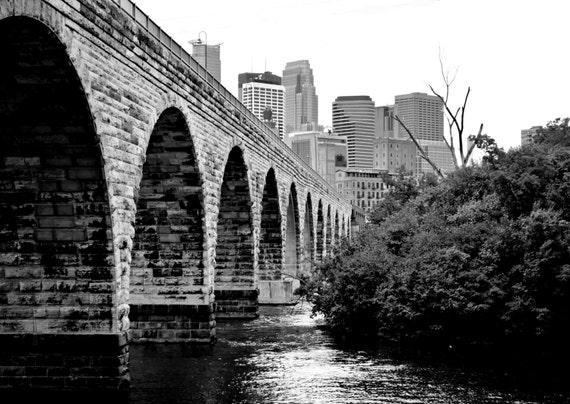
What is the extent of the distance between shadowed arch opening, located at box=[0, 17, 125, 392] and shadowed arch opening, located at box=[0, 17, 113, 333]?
0.9 inches

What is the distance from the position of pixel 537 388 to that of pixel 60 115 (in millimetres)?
14243

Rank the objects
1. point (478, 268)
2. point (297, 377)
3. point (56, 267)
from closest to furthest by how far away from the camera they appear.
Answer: point (56, 267) → point (297, 377) → point (478, 268)

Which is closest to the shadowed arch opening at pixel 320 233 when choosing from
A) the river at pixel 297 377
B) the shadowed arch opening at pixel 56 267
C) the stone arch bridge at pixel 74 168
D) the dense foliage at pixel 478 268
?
the dense foliage at pixel 478 268

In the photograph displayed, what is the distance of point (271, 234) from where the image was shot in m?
47.4

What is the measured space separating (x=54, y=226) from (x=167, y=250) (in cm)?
975

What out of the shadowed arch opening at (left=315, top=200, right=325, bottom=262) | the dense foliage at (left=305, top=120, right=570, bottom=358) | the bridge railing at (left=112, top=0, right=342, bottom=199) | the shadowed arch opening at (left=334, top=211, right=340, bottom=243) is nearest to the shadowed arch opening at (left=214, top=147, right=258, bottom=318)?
the bridge railing at (left=112, top=0, right=342, bottom=199)

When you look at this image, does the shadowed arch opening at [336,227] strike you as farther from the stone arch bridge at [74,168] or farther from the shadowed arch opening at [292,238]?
the stone arch bridge at [74,168]

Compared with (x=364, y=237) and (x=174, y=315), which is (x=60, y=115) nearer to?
(x=174, y=315)

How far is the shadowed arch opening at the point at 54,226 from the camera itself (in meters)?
18.6

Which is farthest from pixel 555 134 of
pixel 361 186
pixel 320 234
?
pixel 361 186

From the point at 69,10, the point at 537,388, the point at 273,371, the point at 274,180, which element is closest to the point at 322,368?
the point at 273,371

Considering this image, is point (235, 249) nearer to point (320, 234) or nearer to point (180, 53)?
point (180, 53)

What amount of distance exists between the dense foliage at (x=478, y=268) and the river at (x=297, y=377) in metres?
2.14

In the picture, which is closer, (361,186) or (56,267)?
(56,267)
